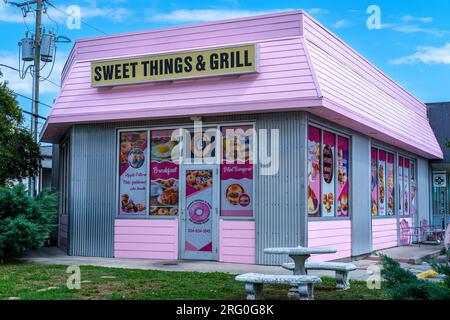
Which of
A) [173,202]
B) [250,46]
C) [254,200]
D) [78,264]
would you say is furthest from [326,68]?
[78,264]

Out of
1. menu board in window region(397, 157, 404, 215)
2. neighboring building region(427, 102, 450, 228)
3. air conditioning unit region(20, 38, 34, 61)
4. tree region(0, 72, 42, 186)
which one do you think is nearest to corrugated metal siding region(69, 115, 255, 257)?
tree region(0, 72, 42, 186)

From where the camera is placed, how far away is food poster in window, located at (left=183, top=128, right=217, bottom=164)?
13.2m

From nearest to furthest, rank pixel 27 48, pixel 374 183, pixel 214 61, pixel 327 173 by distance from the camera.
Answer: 1. pixel 214 61
2. pixel 327 173
3. pixel 374 183
4. pixel 27 48

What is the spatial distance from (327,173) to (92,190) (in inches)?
216

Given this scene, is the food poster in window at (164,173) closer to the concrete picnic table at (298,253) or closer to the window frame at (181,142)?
the window frame at (181,142)

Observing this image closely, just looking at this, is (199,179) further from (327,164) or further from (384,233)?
(384,233)

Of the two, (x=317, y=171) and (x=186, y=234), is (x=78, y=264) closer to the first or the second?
(x=186, y=234)

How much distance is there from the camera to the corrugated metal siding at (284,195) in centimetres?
1226

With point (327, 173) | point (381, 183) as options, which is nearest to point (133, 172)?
point (327, 173)

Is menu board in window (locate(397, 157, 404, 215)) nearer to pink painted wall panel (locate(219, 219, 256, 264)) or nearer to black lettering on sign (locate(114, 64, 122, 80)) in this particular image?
pink painted wall panel (locate(219, 219, 256, 264))

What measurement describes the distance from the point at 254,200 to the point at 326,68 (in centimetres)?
321

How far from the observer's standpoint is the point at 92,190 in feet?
46.5

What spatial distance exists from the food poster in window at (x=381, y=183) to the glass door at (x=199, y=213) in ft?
20.6

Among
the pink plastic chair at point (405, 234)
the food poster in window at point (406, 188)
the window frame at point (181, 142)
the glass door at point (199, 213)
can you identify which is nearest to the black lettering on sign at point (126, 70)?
the window frame at point (181, 142)
